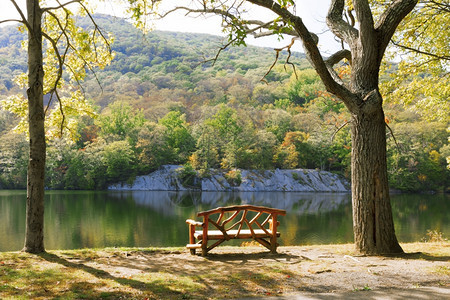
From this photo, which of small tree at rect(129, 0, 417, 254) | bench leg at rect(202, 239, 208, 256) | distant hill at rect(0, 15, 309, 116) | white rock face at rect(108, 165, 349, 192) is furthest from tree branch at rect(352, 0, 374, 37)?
distant hill at rect(0, 15, 309, 116)

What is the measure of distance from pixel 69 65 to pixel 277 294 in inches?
302

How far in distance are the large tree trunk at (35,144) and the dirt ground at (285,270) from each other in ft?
4.50

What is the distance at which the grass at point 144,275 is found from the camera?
4.64m

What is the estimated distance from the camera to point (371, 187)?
7168 millimetres

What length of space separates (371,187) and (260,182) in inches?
1522

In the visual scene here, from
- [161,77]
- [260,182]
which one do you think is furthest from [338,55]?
[161,77]

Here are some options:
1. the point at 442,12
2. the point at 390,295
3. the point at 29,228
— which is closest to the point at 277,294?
the point at 390,295

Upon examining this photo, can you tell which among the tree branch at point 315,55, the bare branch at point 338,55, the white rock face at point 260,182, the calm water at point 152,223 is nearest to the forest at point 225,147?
the white rock face at point 260,182

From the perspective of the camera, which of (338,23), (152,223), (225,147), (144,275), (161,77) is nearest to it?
(144,275)

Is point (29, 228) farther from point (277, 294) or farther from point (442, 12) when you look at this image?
point (442, 12)

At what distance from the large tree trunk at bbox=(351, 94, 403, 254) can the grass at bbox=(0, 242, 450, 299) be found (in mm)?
567

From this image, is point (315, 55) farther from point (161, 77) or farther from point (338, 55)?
point (161, 77)

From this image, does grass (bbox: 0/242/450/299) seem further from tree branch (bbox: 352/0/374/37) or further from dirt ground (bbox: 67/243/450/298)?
tree branch (bbox: 352/0/374/37)

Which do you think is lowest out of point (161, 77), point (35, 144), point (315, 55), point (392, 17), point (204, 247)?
point (204, 247)
